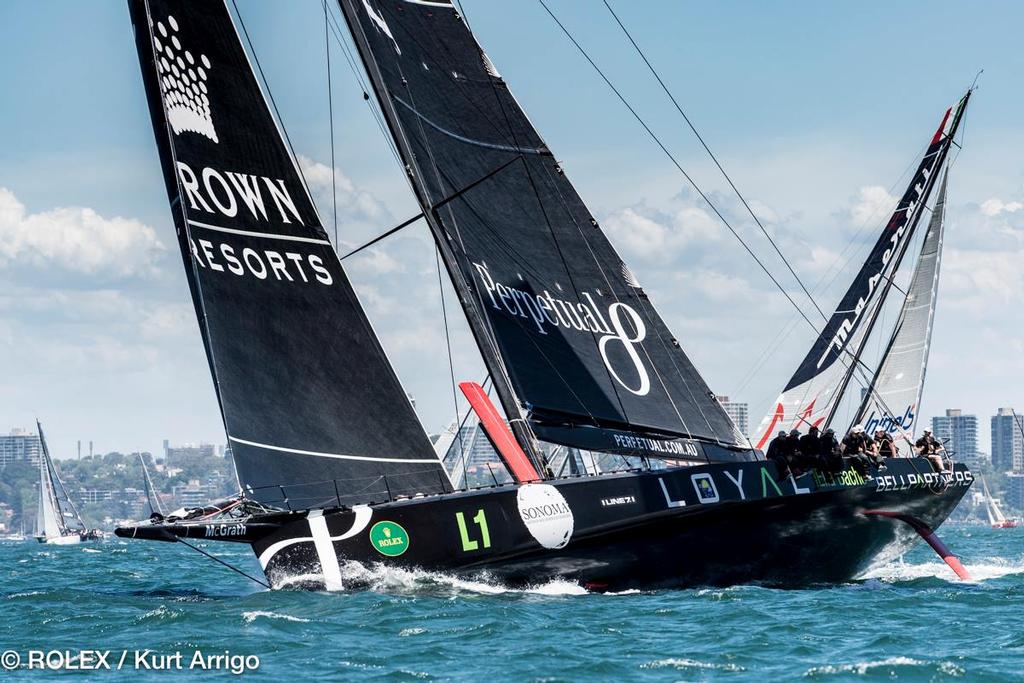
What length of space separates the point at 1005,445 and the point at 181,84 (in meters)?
172

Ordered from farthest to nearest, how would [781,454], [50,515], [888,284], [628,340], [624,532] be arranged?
1. [50,515]
2. [888,284]
3. [628,340]
4. [781,454]
5. [624,532]

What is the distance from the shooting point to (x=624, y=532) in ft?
55.6

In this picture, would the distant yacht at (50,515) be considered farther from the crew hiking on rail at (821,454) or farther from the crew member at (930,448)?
the crew hiking on rail at (821,454)

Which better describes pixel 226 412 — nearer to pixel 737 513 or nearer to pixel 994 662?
pixel 737 513

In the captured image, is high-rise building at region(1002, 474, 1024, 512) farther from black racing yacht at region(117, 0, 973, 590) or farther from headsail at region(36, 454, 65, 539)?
black racing yacht at region(117, 0, 973, 590)

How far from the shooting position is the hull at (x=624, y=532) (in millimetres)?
16016

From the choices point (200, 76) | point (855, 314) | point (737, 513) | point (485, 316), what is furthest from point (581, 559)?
point (855, 314)

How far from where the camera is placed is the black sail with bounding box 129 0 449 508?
16.5 metres

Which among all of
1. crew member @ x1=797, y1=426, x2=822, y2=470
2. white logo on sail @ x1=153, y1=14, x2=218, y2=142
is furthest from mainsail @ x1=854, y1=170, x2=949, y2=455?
white logo on sail @ x1=153, y1=14, x2=218, y2=142

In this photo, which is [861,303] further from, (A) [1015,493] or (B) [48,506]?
(A) [1015,493]

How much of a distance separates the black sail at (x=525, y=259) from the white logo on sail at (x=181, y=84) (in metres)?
2.41

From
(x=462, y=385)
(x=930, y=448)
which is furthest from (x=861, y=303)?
(x=462, y=385)

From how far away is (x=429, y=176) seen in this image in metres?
18.6

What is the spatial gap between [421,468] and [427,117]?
4.46 metres
